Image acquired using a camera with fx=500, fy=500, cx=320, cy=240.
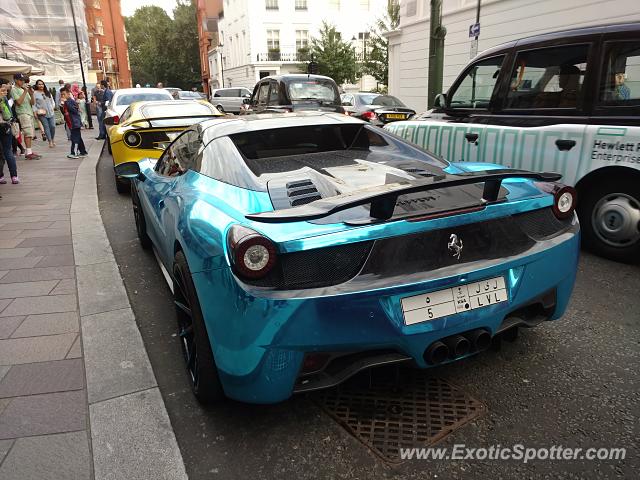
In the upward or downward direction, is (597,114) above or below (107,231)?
above

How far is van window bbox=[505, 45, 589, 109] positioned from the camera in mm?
4531

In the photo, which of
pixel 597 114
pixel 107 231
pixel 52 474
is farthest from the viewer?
pixel 107 231

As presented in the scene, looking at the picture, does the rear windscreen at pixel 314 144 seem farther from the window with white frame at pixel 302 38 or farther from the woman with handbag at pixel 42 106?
the window with white frame at pixel 302 38

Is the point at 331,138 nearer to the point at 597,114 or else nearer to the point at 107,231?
the point at 597,114

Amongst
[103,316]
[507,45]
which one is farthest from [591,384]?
[507,45]

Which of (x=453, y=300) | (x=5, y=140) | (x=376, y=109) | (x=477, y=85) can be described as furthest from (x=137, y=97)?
(x=453, y=300)

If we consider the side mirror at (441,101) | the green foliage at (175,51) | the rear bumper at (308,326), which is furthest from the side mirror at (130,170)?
the green foliage at (175,51)

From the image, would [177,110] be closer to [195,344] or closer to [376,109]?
[195,344]

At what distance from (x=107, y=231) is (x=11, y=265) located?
1350 mm

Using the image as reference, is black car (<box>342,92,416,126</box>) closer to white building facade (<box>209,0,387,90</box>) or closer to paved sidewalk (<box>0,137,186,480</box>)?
paved sidewalk (<box>0,137,186,480</box>)

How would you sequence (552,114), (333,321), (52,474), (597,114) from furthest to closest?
(552,114) → (597,114) → (52,474) → (333,321)

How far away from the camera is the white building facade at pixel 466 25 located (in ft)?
44.1

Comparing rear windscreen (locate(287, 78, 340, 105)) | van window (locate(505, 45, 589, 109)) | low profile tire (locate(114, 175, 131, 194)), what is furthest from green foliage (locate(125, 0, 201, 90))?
van window (locate(505, 45, 589, 109))

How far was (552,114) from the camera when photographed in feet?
15.3
